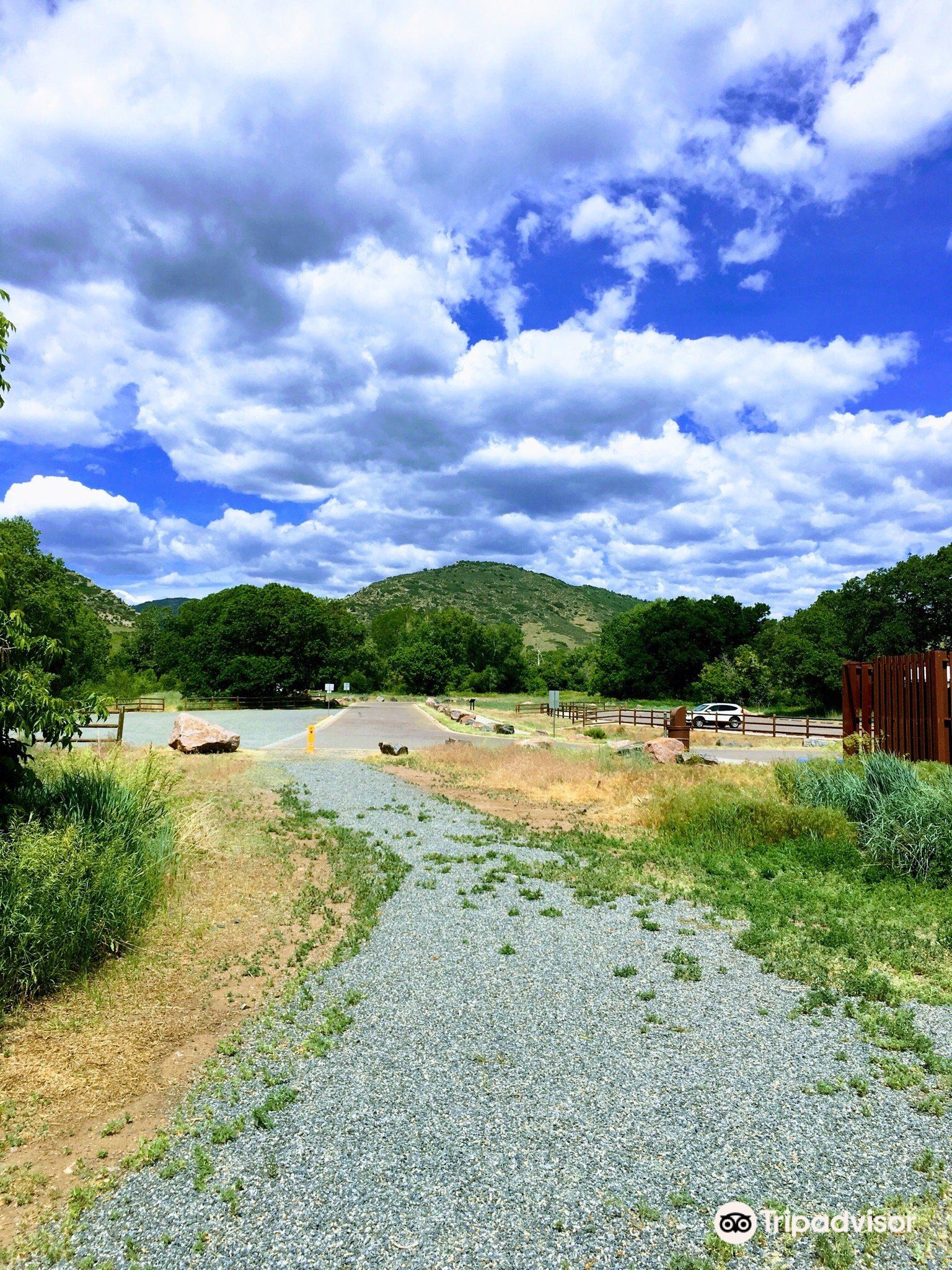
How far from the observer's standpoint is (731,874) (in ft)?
28.8

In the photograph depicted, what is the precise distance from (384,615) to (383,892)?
111328mm

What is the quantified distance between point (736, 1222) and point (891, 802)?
7360 mm

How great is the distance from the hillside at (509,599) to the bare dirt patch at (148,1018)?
394 feet

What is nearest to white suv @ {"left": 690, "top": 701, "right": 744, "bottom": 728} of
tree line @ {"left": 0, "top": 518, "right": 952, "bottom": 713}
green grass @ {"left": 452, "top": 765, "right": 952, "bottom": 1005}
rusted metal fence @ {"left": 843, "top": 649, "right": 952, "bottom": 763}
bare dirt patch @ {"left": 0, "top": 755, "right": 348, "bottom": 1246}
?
tree line @ {"left": 0, "top": 518, "right": 952, "bottom": 713}

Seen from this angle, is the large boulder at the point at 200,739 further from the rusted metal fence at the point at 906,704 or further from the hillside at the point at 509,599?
the hillside at the point at 509,599

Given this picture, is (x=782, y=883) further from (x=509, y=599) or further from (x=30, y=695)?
(x=509, y=599)

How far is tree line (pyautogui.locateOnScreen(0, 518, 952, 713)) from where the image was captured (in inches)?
1764

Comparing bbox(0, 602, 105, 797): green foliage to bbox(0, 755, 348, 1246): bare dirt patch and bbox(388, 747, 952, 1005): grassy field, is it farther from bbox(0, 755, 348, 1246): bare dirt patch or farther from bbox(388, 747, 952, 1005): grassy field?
bbox(388, 747, 952, 1005): grassy field

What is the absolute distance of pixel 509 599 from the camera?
156875 millimetres

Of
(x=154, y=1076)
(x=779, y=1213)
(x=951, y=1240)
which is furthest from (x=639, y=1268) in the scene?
(x=154, y=1076)

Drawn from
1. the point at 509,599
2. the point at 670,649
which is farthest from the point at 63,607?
the point at 509,599

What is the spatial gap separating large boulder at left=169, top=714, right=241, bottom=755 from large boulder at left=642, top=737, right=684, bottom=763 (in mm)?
12148

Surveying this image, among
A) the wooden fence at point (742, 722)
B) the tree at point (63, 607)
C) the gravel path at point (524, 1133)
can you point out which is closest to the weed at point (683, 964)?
the gravel path at point (524, 1133)

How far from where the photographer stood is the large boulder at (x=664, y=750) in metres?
19.3
